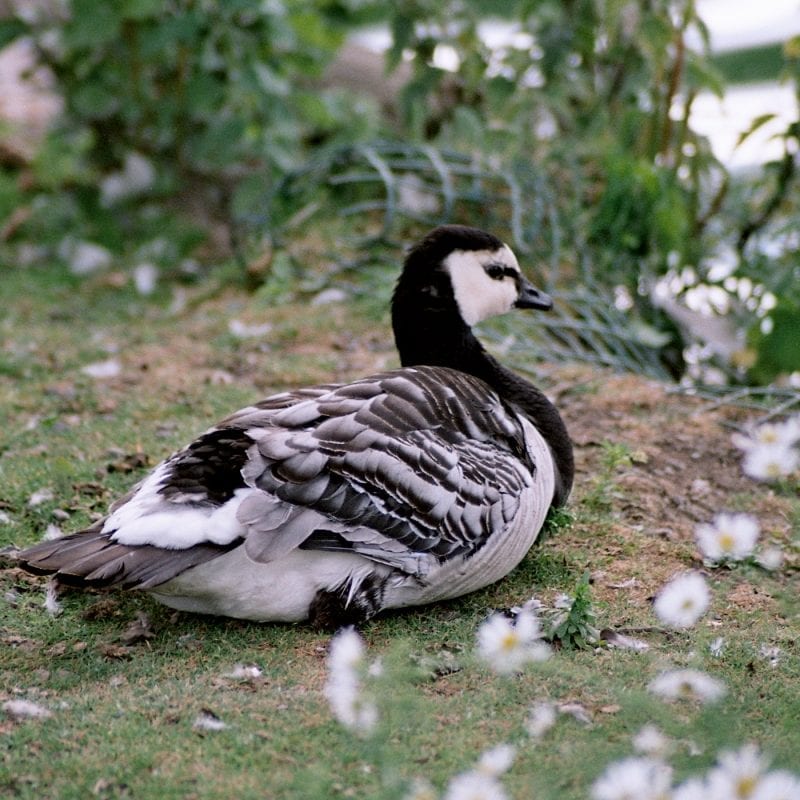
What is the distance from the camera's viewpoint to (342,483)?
3416 millimetres

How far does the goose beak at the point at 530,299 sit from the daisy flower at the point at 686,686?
1.69 metres

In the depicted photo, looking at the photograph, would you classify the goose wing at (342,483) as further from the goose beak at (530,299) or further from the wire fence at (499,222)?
the wire fence at (499,222)

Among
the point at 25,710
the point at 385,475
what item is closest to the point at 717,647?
the point at 385,475

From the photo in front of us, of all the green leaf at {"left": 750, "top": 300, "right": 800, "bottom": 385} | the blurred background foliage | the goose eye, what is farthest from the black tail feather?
the green leaf at {"left": 750, "top": 300, "right": 800, "bottom": 385}

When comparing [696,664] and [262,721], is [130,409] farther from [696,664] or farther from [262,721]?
[696,664]

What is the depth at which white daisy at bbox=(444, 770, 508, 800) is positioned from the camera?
246cm

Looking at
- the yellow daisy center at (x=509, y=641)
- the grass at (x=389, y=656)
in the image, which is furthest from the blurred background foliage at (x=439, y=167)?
the yellow daisy center at (x=509, y=641)

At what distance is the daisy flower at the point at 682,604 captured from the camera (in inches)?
126

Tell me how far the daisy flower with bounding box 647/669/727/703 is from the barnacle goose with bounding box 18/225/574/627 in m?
0.71

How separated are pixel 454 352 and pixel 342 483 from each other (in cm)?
100

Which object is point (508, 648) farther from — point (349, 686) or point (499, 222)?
point (499, 222)

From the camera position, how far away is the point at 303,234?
7809 mm

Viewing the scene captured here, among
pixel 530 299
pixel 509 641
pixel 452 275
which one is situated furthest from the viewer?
pixel 530 299

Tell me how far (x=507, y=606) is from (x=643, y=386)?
228 centimetres
